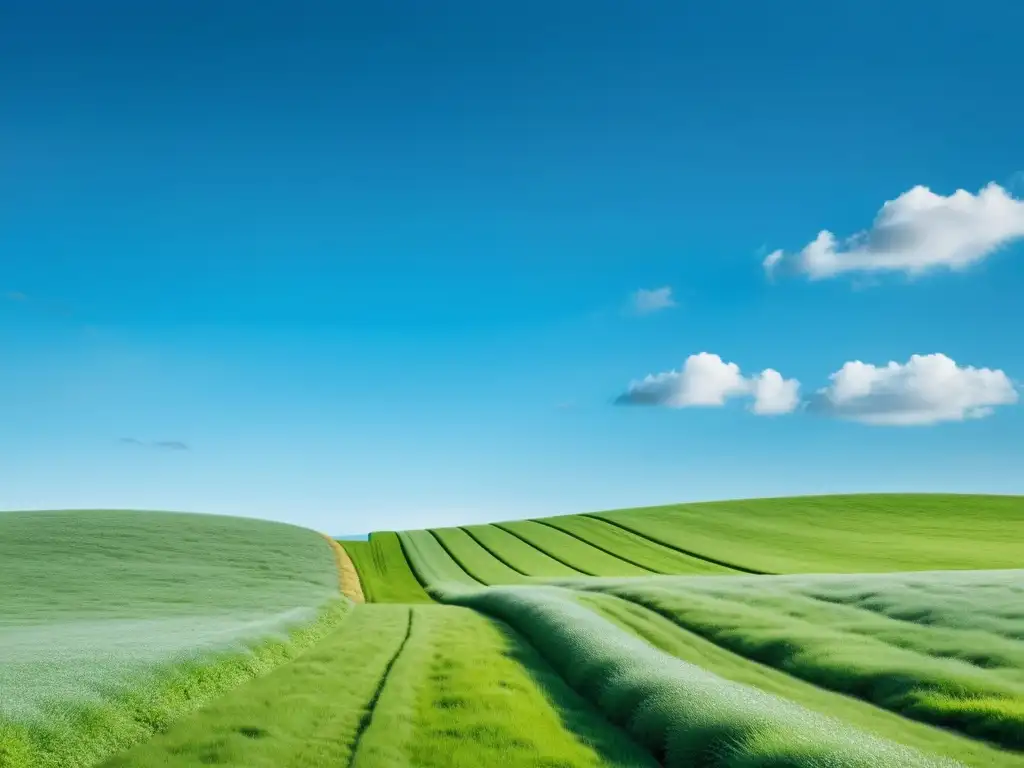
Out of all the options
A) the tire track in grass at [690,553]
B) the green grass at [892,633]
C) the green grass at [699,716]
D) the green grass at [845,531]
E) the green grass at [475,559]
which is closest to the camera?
the green grass at [699,716]

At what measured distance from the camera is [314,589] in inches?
1671

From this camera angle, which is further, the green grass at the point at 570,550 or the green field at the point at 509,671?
the green grass at the point at 570,550

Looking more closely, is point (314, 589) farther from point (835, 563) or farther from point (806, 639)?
point (835, 563)

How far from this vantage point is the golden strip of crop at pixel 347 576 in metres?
44.5

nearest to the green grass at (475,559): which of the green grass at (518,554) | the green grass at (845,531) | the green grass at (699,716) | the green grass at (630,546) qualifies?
the green grass at (518,554)

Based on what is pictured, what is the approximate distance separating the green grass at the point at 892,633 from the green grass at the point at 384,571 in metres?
14.9

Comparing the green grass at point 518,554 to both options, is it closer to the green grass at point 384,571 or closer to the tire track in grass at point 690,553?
the green grass at point 384,571

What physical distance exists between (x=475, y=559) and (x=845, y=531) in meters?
30.8

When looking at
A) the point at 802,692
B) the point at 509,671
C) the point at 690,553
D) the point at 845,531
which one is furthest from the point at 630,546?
the point at 802,692

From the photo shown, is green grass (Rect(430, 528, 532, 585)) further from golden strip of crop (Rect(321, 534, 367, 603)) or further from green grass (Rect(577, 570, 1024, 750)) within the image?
green grass (Rect(577, 570, 1024, 750))

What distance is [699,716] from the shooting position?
515 inches

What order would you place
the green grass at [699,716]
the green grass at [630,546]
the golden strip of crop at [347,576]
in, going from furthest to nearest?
the green grass at [630,546]
the golden strip of crop at [347,576]
the green grass at [699,716]

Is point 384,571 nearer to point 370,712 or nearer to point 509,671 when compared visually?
point 509,671

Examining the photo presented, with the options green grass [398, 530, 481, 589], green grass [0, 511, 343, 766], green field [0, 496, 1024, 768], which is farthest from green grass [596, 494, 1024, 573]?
green grass [0, 511, 343, 766]
